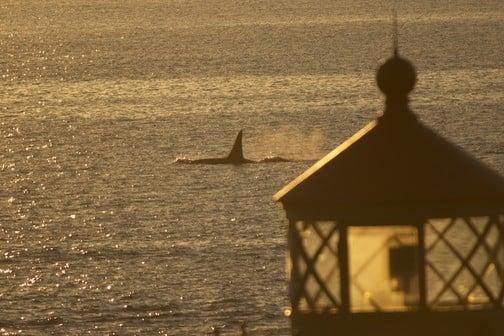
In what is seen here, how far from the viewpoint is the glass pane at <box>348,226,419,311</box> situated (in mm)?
7730

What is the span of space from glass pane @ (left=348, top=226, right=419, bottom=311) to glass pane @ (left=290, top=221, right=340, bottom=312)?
85 millimetres

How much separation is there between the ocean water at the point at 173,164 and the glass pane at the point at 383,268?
9409 millimetres

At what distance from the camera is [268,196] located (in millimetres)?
68500

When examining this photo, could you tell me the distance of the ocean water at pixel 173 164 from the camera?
47062 millimetres

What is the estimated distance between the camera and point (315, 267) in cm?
778

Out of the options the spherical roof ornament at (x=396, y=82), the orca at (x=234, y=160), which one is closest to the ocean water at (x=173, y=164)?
the orca at (x=234, y=160)

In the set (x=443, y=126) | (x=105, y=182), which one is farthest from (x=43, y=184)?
(x=443, y=126)

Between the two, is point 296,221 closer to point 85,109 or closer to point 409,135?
point 409,135

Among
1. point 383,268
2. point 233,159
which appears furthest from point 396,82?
point 233,159

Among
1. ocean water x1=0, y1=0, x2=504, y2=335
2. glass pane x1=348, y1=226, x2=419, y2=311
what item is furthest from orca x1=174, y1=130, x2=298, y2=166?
glass pane x1=348, y1=226, x2=419, y2=311

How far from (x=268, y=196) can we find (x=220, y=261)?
1595 cm

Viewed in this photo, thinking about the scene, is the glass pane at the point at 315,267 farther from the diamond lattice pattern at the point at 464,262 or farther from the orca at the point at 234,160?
the orca at the point at 234,160

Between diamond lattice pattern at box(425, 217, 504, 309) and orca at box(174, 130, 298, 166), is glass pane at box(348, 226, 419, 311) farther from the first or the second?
orca at box(174, 130, 298, 166)

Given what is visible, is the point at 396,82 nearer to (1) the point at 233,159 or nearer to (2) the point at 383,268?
(2) the point at 383,268
